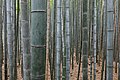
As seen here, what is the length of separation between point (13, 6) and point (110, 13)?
2085mm

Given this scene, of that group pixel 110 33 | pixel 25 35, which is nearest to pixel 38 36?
pixel 25 35

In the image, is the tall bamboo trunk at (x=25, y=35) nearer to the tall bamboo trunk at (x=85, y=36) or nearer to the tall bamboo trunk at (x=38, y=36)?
the tall bamboo trunk at (x=38, y=36)

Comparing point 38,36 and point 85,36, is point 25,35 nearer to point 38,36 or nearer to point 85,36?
point 38,36

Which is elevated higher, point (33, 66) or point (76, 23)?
point (76, 23)

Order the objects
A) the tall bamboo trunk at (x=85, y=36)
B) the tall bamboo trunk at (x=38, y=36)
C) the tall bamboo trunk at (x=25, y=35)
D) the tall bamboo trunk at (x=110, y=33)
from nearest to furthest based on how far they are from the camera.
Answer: the tall bamboo trunk at (x=38, y=36)
the tall bamboo trunk at (x=25, y=35)
the tall bamboo trunk at (x=110, y=33)
the tall bamboo trunk at (x=85, y=36)

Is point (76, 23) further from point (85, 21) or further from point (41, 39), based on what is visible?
point (41, 39)

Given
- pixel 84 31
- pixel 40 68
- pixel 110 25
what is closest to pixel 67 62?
pixel 84 31

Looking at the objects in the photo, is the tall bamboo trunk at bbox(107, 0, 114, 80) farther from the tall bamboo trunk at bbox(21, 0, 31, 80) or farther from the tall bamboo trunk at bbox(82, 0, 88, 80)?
the tall bamboo trunk at bbox(21, 0, 31, 80)

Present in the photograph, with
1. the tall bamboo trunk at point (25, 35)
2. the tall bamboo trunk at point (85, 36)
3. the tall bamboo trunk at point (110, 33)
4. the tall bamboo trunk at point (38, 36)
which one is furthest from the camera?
the tall bamboo trunk at point (85, 36)

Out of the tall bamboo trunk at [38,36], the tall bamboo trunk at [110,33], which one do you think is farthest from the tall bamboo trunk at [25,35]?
the tall bamboo trunk at [110,33]

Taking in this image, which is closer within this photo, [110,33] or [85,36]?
[110,33]

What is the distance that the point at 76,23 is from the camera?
6.93 meters

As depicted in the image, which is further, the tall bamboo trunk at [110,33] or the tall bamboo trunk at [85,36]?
the tall bamboo trunk at [85,36]

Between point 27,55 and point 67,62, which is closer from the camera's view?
point 27,55
